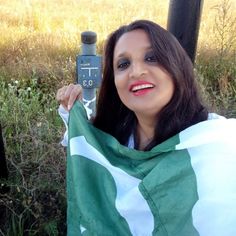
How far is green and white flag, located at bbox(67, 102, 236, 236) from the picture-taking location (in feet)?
5.11

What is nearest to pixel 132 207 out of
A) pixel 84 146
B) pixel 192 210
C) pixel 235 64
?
pixel 192 210

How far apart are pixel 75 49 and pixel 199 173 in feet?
12.5

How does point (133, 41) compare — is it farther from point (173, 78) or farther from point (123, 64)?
point (173, 78)

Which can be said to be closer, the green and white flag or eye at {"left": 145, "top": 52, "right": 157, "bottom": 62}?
the green and white flag

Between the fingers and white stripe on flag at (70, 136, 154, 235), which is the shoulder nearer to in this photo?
white stripe on flag at (70, 136, 154, 235)

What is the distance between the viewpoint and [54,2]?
26.7 ft

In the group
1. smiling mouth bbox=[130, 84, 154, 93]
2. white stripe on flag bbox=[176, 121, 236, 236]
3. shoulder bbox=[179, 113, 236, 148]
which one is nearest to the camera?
white stripe on flag bbox=[176, 121, 236, 236]

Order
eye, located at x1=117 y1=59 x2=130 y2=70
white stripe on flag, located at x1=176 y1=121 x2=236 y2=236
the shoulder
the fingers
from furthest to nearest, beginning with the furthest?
the fingers < eye, located at x1=117 y1=59 x2=130 y2=70 < the shoulder < white stripe on flag, located at x1=176 y1=121 x2=236 y2=236

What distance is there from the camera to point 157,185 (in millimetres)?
1658

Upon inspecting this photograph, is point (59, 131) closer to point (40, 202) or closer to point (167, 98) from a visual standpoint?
point (40, 202)

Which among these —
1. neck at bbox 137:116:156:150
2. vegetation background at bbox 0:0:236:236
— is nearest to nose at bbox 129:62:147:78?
neck at bbox 137:116:156:150

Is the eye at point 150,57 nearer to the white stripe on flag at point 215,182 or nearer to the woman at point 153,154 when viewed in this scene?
the woman at point 153,154

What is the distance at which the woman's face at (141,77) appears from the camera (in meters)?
1.75

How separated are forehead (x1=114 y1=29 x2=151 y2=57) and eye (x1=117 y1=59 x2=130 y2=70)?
0.11ft
